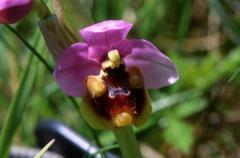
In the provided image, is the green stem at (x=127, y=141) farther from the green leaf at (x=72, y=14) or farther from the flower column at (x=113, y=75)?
the green leaf at (x=72, y=14)

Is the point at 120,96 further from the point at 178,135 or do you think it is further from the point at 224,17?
the point at 178,135

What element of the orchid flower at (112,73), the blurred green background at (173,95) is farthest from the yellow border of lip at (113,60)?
the blurred green background at (173,95)

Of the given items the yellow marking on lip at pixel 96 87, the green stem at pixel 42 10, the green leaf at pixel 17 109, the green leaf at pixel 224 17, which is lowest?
the green leaf at pixel 224 17

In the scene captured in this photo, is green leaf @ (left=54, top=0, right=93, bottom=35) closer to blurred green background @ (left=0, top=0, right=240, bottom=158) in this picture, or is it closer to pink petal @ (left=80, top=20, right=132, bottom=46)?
pink petal @ (left=80, top=20, right=132, bottom=46)

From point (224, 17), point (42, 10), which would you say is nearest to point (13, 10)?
point (42, 10)

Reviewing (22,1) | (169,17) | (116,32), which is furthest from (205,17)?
(22,1)
